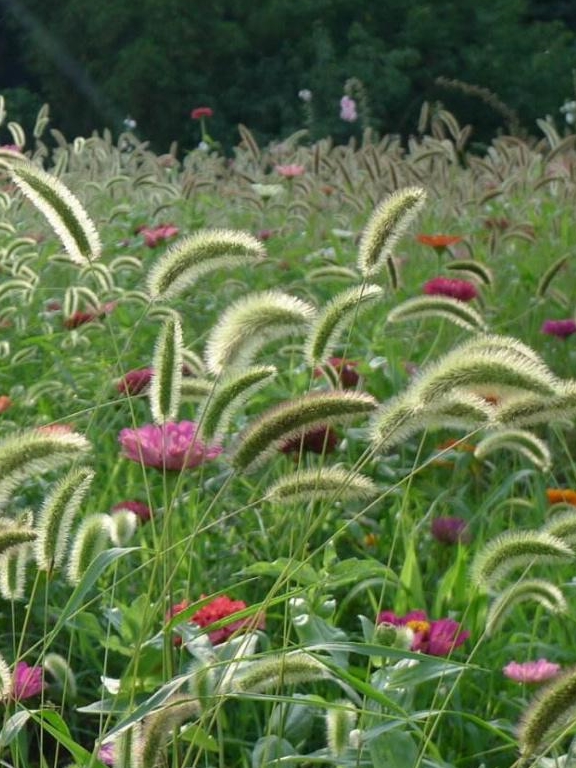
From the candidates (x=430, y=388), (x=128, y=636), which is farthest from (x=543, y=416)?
(x=128, y=636)

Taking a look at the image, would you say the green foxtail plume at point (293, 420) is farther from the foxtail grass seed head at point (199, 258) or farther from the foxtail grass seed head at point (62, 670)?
the foxtail grass seed head at point (62, 670)

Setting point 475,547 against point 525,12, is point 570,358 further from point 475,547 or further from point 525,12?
point 525,12

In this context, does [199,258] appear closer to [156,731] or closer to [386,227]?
[386,227]

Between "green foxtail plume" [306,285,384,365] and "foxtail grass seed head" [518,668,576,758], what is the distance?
0.43 meters

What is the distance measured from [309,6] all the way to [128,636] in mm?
19147

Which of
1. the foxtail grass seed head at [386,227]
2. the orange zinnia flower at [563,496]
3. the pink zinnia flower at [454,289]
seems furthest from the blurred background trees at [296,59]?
the foxtail grass seed head at [386,227]

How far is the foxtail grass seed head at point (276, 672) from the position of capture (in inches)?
A: 52.7

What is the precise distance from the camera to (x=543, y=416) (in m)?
1.44

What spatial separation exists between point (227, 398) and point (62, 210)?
0.31 meters

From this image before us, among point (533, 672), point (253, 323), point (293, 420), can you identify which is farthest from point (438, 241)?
point (293, 420)

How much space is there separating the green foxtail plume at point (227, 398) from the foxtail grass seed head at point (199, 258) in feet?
0.44

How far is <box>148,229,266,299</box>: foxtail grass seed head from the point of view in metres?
1.56

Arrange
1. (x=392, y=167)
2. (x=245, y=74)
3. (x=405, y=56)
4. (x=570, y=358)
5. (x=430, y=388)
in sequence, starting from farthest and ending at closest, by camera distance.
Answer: (x=245, y=74)
(x=405, y=56)
(x=392, y=167)
(x=570, y=358)
(x=430, y=388)

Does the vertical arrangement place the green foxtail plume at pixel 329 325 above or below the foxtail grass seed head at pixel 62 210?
below
